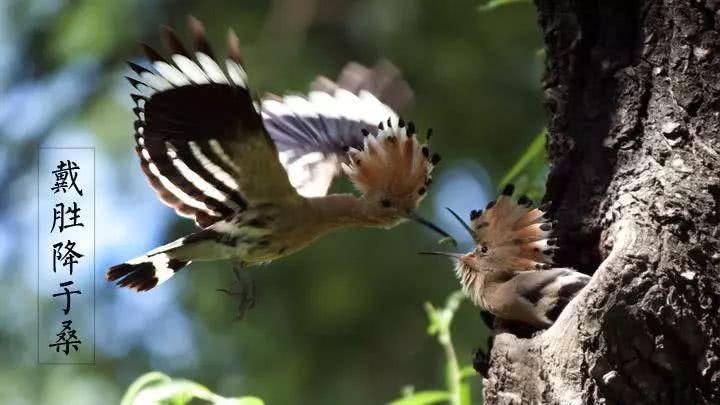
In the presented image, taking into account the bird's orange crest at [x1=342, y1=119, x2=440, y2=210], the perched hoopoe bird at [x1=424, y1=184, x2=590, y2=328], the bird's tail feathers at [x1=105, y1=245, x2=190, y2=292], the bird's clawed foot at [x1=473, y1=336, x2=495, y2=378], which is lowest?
the bird's clawed foot at [x1=473, y1=336, x2=495, y2=378]

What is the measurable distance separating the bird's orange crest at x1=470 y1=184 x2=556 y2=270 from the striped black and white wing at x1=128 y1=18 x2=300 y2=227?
23.5 inches

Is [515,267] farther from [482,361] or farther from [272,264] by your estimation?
[272,264]

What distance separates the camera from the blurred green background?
5227mm

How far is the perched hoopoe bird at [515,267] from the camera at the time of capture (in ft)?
6.47

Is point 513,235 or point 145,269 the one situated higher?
point 145,269

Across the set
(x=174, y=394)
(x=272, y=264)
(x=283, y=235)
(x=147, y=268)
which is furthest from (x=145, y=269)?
(x=272, y=264)

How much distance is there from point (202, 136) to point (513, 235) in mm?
765

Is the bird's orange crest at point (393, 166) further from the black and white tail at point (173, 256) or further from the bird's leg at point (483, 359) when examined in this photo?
the bird's leg at point (483, 359)

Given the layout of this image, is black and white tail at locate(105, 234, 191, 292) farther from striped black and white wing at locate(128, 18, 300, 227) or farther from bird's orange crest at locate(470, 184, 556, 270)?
bird's orange crest at locate(470, 184, 556, 270)

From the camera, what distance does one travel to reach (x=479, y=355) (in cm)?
209

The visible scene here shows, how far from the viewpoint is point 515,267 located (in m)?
2.09

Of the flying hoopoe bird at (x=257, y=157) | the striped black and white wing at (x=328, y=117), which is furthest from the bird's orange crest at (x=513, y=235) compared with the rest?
the striped black and white wing at (x=328, y=117)

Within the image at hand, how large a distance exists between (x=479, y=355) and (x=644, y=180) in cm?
46

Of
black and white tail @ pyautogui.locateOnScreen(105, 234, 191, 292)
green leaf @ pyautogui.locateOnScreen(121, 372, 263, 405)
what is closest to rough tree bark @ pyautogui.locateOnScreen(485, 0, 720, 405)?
green leaf @ pyautogui.locateOnScreen(121, 372, 263, 405)
